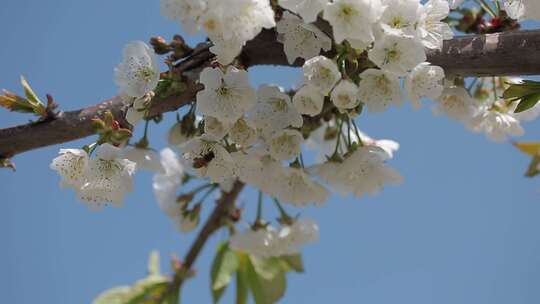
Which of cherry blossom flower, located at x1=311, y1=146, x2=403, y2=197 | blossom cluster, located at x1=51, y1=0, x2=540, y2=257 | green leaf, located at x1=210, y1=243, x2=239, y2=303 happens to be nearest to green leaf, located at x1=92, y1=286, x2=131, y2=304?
green leaf, located at x1=210, y1=243, x2=239, y2=303

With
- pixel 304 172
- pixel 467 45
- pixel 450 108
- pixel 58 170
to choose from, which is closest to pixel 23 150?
pixel 58 170

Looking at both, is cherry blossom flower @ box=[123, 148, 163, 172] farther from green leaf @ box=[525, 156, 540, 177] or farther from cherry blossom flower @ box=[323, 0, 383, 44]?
green leaf @ box=[525, 156, 540, 177]

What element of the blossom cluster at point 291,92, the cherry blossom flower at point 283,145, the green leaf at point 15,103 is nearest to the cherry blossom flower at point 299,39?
the blossom cluster at point 291,92

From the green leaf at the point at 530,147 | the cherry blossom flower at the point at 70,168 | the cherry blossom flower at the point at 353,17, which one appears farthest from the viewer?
the green leaf at the point at 530,147

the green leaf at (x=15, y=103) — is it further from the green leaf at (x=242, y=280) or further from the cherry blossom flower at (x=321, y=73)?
the green leaf at (x=242, y=280)

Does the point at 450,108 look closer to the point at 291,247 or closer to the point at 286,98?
the point at 286,98

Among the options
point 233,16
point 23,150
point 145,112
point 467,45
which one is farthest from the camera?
point 23,150
